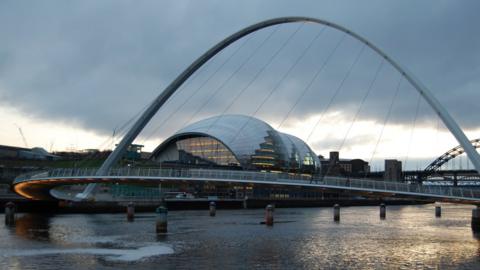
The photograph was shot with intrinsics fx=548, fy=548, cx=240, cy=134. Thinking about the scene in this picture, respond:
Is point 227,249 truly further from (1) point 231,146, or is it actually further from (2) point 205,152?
(2) point 205,152

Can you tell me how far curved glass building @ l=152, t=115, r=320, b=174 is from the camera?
142 m

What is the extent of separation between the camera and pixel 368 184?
41.8m

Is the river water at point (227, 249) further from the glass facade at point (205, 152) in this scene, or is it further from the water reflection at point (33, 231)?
the glass facade at point (205, 152)

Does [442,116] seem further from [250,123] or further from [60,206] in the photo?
[250,123]

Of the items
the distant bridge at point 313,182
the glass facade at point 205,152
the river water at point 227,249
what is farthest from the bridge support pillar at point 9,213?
the glass facade at point 205,152

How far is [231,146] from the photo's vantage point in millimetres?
142375

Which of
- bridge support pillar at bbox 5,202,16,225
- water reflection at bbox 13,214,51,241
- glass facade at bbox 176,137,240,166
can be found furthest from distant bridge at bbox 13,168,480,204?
glass facade at bbox 176,137,240,166

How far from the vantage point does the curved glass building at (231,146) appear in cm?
14250

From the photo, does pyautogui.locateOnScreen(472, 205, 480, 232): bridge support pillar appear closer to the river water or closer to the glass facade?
the river water

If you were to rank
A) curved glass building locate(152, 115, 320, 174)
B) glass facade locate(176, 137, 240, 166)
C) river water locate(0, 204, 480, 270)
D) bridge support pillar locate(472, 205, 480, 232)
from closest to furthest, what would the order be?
river water locate(0, 204, 480, 270), bridge support pillar locate(472, 205, 480, 232), curved glass building locate(152, 115, 320, 174), glass facade locate(176, 137, 240, 166)

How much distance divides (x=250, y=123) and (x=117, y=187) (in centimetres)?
5481

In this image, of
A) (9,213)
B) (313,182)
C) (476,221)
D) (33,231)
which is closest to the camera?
(313,182)

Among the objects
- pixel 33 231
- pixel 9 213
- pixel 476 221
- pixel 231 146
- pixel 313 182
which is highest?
pixel 231 146

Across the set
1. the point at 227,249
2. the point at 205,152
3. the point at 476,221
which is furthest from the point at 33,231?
the point at 205,152
